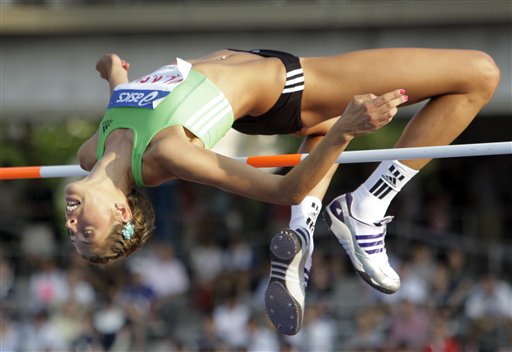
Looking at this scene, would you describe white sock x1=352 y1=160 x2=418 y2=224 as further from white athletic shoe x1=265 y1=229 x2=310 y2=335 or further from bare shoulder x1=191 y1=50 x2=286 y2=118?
bare shoulder x1=191 y1=50 x2=286 y2=118

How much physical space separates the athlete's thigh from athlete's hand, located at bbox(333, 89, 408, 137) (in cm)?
63

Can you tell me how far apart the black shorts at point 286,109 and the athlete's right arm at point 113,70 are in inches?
26.9

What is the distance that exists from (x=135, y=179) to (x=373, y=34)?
8493mm

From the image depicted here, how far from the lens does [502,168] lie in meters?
16.3

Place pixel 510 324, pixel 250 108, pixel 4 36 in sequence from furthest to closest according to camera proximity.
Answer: pixel 4 36
pixel 510 324
pixel 250 108

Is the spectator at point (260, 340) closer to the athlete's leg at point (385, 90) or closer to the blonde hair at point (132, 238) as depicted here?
the athlete's leg at point (385, 90)

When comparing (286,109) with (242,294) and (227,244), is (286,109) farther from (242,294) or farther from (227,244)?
(227,244)

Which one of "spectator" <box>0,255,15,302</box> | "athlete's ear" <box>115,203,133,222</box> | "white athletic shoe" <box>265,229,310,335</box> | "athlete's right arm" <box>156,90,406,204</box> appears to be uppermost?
"athlete's right arm" <box>156,90,406,204</box>

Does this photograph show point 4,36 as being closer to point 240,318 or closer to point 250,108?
point 240,318

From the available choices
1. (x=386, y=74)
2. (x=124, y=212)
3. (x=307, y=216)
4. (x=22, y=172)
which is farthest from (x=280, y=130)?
(x=22, y=172)

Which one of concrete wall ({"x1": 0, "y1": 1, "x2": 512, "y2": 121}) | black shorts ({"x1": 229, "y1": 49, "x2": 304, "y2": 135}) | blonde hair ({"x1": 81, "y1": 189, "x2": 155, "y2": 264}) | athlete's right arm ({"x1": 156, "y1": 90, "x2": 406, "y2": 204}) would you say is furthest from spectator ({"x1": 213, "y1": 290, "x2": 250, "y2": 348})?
athlete's right arm ({"x1": 156, "y1": 90, "x2": 406, "y2": 204})

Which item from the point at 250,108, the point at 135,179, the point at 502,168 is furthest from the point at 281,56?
the point at 502,168

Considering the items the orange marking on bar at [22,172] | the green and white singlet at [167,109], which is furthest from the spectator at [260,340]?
the green and white singlet at [167,109]

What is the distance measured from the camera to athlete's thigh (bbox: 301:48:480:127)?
5086mm
